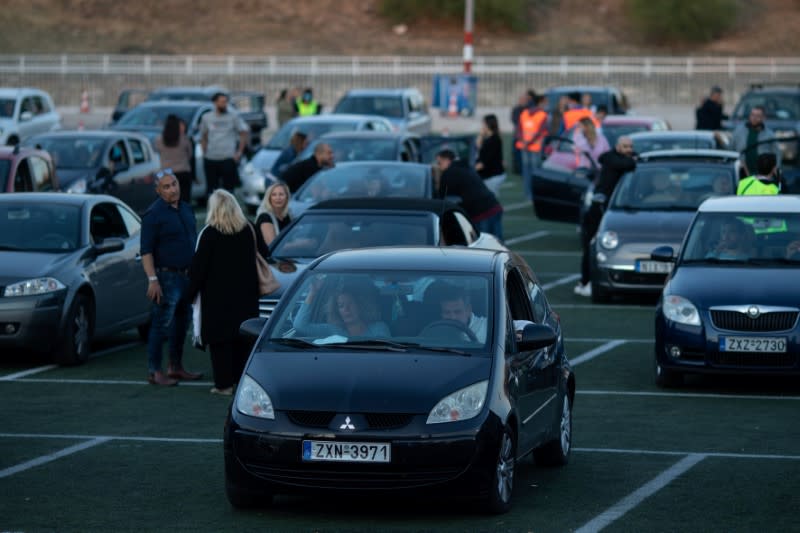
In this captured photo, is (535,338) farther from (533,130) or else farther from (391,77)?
(391,77)

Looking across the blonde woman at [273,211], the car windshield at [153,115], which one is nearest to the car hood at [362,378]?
the blonde woman at [273,211]

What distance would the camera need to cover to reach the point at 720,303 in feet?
45.1

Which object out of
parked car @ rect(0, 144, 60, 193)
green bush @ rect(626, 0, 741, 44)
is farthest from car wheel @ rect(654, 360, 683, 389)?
green bush @ rect(626, 0, 741, 44)

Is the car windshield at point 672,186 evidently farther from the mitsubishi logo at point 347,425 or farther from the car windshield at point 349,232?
the mitsubishi logo at point 347,425

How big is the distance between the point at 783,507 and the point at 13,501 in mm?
3894

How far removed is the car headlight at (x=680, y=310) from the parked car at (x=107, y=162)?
44.0 feet

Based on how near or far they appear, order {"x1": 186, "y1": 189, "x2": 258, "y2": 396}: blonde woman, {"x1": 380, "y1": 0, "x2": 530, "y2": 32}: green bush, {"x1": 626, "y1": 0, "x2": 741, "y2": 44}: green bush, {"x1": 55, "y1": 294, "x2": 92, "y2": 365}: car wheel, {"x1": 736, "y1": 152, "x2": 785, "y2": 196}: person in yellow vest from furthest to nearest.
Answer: {"x1": 380, "y1": 0, "x2": 530, "y2": 32}: green bush
{"x1": 626, "y1": 0, "x2": 741, "y2": 44}: green bush
{"x1": 736, "y1": 152, "x2": 785, "y2": 196}: person in yellow vest
{"x1": 55, "y1": 294, "x2": 92, "y2": 365}: car wheel
{"x1": 186, "y1": 189, "x2": 258, "y2": 396}: blonde woman

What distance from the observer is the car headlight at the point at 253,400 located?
29.4ft

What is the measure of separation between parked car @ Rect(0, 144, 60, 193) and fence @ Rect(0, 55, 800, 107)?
4025cm

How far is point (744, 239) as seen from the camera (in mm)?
14805

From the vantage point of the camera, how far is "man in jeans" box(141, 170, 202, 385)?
14031mm

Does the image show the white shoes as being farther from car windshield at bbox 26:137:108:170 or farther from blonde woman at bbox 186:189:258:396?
car windshield at bbox 26:137:108:170

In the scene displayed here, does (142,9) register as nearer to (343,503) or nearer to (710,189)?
(710,189)

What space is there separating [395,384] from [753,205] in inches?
271
